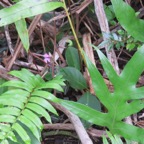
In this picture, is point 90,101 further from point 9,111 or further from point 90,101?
point 9,111

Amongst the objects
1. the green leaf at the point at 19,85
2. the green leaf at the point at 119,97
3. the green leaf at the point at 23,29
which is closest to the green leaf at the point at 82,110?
the green leaf at the point at 119,97

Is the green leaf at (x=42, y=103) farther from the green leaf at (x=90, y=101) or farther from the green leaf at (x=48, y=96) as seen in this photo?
the green leaf at (x=90, y=101)

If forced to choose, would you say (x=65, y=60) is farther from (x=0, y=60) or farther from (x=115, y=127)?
(x=115, y=127)

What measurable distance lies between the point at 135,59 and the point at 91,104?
0.30 metres

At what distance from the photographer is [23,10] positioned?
108cm

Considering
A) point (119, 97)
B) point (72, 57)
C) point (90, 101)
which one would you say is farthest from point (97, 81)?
point (72, 57)

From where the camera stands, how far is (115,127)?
3.67 feet

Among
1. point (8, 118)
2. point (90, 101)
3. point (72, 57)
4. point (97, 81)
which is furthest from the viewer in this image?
point (72, 57)

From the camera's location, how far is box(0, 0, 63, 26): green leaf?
1064 mm

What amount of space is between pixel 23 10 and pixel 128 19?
1.07ft

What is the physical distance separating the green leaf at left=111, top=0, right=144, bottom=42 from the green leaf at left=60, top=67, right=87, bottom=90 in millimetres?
289

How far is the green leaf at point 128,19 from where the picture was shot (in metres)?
1.08

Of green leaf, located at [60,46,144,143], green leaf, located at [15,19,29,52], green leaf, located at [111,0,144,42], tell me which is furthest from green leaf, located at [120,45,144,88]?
green leaf, located at [15,19,29,52]

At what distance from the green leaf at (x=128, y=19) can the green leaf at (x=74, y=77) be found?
0.95 ft
